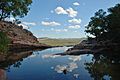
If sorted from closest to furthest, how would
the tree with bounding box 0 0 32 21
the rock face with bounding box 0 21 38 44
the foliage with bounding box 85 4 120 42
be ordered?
1. the tree with bounding box 0 0 32 21
2. the foliage with bounding box 85 4 120 42
3. the rock face with bounding box 0 21 38 44

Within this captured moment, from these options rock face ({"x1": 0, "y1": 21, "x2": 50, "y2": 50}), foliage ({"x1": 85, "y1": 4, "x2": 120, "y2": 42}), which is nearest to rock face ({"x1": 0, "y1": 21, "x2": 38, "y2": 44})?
rock face ({"x1": 0, "y1": 21, "x2": 50, "y2": 50})

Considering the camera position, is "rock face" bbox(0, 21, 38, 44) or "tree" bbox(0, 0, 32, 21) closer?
"tree" bbox(0, 0, 32, 21)

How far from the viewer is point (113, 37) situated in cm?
12444

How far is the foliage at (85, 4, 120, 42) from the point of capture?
120 meters

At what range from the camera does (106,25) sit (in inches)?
5389

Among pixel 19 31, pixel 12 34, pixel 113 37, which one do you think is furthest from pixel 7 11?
pixel 19 31

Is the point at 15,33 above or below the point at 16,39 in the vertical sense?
above

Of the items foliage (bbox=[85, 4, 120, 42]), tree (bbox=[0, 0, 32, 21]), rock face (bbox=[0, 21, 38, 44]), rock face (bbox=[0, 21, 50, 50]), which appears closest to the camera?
tree (bbox=[0, 0, 32, 21])

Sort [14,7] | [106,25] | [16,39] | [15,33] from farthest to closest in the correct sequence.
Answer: [15,33], [16,39], [106,25], [14,7]

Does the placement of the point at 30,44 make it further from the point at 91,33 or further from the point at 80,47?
the point at 80,47

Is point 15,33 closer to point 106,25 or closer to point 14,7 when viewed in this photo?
point 106,25

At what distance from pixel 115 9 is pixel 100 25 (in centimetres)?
1482

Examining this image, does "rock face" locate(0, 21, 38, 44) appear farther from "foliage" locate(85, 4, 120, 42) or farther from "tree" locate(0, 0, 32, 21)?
"tree" locate(0, 0, 32, 21)

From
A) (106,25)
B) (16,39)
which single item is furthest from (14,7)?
(16,39)
